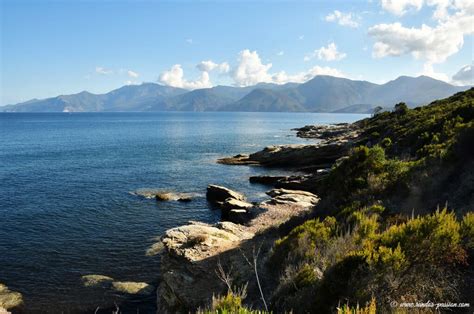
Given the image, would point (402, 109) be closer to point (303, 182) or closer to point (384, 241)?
point (303, 182)

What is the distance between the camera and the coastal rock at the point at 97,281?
24.0 metres

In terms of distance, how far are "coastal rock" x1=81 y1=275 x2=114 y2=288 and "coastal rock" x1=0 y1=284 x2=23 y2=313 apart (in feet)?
12.7

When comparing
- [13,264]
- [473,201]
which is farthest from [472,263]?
[13,264]

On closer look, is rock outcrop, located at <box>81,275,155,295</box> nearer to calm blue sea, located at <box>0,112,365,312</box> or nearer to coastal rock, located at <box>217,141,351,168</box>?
calm blue sea, located at <box>0,112,365,312</box>

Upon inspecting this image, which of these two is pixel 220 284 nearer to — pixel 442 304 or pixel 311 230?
pixel 311 230

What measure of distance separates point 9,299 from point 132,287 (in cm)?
762

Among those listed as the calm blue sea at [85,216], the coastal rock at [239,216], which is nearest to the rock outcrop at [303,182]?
the calm blue sea at [85,216]

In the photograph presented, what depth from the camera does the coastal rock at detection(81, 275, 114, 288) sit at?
2398 centimetres

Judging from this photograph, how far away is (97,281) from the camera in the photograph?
24422 millimetres

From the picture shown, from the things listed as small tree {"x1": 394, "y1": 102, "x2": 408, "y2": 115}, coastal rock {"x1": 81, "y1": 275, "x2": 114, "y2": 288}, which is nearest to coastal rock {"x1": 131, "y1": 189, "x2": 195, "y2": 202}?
coastal rock {"x1": 81, "y1": 275, "x2": 114, "y2": 288}

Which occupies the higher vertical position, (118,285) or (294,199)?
(294,199)

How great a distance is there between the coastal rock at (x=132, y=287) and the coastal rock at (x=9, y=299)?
5765 millimetres

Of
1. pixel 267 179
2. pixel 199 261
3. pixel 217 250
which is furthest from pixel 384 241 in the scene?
pixel 267 179

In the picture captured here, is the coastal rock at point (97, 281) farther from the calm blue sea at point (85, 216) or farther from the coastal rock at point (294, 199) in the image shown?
the coastal rock at point (294, 199)
